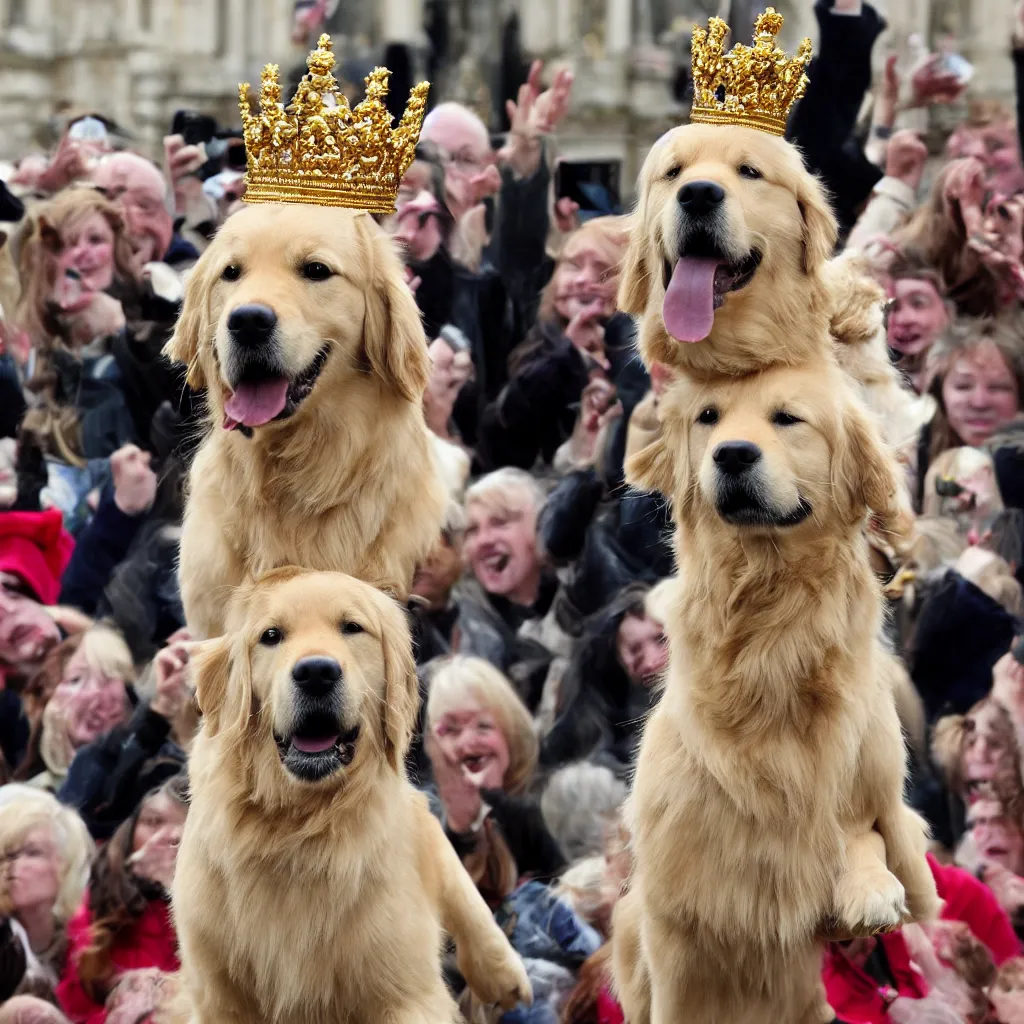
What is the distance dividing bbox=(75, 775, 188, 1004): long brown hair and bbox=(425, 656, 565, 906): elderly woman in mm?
773

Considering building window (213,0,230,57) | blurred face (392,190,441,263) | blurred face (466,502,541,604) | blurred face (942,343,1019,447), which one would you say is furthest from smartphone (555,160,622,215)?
building window (213,0,230,57)

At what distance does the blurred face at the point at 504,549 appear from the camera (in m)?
6.29

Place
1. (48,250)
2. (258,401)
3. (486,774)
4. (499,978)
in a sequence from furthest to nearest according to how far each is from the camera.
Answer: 1. (48,250)
2. (486,774)
3. (499,978)
4. (258,401)

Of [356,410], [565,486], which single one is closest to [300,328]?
[356,410]

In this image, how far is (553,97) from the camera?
6621mm

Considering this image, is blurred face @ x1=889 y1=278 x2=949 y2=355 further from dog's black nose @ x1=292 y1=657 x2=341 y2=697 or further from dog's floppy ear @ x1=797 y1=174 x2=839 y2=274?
dog's black nose @ x1=292 y1=657 x2=341 y2=697

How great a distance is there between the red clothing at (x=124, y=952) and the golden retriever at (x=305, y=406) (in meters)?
1.81

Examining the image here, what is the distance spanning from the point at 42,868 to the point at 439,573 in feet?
6.42

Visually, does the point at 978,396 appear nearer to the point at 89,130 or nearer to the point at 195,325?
the point at 195,325

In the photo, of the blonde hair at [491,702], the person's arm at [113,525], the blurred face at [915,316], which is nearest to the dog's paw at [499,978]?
the blonde hair at [491,702]

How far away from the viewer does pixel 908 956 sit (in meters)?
5.66

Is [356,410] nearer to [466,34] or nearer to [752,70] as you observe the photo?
[752,70]

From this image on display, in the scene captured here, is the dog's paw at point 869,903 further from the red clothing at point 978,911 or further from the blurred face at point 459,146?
the blurred face at point 459,146

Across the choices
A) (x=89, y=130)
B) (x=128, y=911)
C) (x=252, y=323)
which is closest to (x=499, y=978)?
(x=252, y=323)
